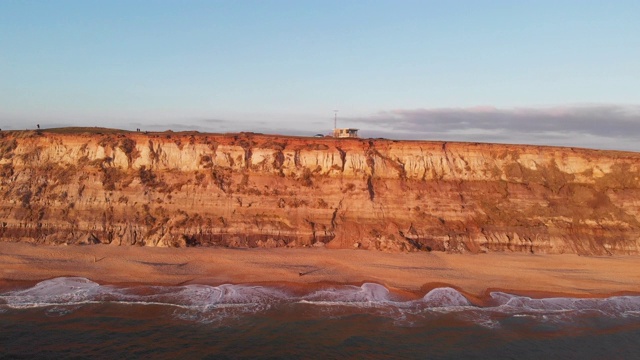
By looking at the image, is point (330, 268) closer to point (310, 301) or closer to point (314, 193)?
point (310, 301)

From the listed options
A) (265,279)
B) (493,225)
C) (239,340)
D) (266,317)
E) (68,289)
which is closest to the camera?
(239,340)

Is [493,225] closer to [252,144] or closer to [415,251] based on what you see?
[415,251]

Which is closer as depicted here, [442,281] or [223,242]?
[442,281]

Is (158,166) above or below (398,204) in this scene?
above

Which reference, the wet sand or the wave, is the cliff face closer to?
the wet sand

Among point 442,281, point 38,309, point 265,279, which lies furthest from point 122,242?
point 442,281

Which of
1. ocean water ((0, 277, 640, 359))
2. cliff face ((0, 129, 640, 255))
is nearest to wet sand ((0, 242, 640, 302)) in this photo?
ocean water ((0, 277, 640, 359))

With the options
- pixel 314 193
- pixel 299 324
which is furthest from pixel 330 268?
pixel 314 193

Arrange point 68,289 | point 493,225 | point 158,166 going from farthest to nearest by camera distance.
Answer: point 158,166 → point 493,225 → point 68,289
